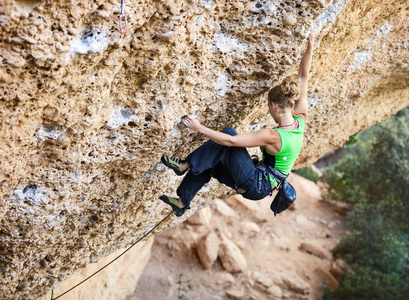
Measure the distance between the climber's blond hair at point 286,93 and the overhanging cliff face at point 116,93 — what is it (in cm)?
39

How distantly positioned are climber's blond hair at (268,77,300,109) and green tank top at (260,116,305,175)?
0.25m

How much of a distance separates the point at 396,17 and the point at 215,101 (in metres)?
2.88

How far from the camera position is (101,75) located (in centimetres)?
329

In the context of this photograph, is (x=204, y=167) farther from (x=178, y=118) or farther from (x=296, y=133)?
(x=296, y=133)

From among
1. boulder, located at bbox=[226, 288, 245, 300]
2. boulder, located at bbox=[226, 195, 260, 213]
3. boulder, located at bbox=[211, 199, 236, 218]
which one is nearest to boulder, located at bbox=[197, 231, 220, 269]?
A: boulder, located at bbox=[226, 288, 245, 300]

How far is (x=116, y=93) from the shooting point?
3590mm

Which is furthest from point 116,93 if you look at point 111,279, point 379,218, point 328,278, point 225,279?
point 379,218

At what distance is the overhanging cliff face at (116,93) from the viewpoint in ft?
9.55

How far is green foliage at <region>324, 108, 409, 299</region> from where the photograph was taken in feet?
36.9

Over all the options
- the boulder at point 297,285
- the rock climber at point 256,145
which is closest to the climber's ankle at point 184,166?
→ the rock climber at point 256,145

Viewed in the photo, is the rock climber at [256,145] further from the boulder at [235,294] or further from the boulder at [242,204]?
the boulder at [242,204]

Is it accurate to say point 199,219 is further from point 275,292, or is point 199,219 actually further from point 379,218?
point 379,218

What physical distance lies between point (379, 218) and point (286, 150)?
1052 centimetres

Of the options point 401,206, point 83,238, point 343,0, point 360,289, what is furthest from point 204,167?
point 401,206
